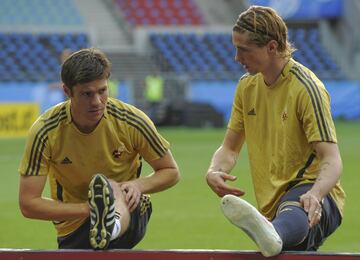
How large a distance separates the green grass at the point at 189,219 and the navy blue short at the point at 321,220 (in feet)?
10.8

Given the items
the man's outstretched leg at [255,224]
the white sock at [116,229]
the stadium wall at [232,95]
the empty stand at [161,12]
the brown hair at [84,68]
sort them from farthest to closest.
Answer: the empty stand at [161,12], the stadium wall at [232,95], the brown hair at [84,68], the white sock at [116,229], the man's outstretched leg at [255,224]

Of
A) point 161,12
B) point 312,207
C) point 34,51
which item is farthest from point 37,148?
point 161,12

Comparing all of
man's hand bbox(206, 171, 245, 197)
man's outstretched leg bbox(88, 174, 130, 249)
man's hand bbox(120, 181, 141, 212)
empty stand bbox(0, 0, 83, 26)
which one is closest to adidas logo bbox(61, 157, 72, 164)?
man's hand bbox(120, 181, 141, 212)

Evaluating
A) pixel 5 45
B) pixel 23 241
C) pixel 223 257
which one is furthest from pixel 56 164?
pixel 5 45

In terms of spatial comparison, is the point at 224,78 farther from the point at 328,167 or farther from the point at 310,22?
the point at 328,167

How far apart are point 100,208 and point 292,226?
1.01 metres

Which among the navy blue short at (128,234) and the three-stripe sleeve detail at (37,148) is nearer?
the three-stripe sleeve detail at (37,148)

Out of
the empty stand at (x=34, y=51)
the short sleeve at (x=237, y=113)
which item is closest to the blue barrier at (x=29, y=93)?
the empty stand at (x=34, y=51)

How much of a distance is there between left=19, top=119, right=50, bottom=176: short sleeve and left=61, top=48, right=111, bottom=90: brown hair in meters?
0.35

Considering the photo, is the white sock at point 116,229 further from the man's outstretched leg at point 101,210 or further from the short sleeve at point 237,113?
the short sleeve at point 237,113

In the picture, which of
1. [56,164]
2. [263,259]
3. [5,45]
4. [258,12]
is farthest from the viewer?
[5,45]

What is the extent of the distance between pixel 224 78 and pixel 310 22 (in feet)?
20.3

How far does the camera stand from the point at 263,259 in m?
5.07

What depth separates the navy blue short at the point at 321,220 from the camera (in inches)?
215
